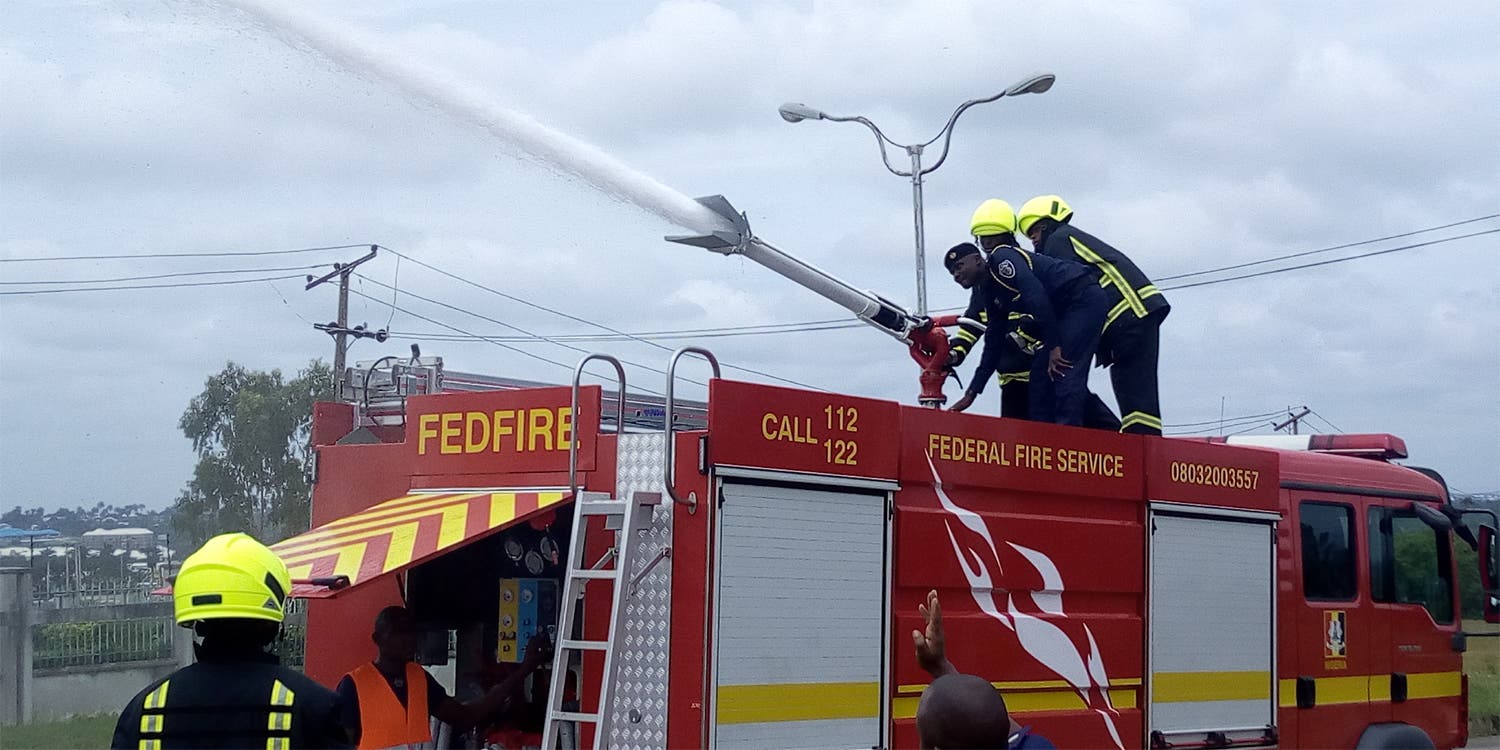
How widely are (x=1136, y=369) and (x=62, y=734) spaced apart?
40.6 feet

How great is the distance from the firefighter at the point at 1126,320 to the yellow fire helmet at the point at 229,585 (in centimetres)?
588

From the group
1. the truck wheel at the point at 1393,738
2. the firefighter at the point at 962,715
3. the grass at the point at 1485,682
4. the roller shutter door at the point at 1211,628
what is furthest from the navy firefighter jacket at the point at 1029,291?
the grass at the point at 1485,682

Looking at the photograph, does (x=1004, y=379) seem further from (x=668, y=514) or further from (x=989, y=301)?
(x=668, y=514)

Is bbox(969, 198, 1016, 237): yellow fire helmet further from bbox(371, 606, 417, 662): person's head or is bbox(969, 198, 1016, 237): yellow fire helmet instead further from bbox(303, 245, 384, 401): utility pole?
bbox(303, 245, 384, 401): utility pole

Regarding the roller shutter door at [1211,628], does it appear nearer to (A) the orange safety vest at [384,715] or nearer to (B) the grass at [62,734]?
(A) the orange safety vest at [384,715]

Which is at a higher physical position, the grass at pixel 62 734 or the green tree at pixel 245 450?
the green tree at pixel 245 450

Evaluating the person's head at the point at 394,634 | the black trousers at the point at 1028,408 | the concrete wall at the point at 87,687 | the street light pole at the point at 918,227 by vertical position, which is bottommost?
the concrete wall at the point at 87,687

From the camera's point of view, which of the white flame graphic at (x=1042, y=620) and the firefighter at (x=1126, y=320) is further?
the firefighter at (x=1126, y=320)

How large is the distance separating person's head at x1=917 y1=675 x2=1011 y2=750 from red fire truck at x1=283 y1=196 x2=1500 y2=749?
2.37m

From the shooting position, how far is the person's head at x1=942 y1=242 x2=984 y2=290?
8.40 metres

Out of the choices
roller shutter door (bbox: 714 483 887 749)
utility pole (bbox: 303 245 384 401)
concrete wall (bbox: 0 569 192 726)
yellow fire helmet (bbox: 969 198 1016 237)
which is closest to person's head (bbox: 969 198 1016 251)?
yellow fire helmet (bbox: 969 198 1016 237)

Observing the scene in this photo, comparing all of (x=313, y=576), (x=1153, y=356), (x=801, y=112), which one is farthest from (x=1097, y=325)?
(x=801, y=112)

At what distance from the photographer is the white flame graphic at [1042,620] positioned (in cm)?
657

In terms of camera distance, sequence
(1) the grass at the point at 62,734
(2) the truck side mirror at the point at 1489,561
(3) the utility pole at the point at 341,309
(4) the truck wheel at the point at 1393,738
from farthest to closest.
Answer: (3) the utility pole at the point at 341,309 → (1) the grass at the point at 62,734 → (2) the truck side mirror at the point at 1489,561 → (4) the truck wheel at the point at 1393,738
